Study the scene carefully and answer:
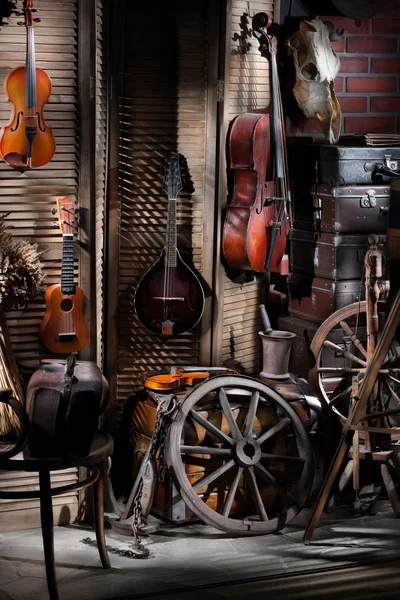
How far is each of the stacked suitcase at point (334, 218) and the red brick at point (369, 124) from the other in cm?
62

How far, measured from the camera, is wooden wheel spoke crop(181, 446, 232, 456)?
4992 mm

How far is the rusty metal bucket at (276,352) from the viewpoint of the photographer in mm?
5355

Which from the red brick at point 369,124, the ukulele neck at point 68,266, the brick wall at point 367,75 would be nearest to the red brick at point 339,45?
the brick wall at point 367,75

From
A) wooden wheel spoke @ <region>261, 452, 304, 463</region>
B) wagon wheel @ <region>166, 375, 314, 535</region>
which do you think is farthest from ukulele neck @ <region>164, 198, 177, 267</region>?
wooden wheel spoke @ <region>261, 452, 304, 463</region>

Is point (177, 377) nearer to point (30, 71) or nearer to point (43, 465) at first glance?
point (43, 465)

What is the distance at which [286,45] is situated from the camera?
5613 mm

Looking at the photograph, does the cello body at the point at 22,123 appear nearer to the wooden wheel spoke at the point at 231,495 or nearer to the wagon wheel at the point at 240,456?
the wagon wheel at the point at 240,456

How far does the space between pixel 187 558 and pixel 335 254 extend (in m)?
1.73

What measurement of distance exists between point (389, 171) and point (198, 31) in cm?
121

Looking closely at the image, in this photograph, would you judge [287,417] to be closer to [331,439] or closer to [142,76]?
[331,439]

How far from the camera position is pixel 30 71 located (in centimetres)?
464

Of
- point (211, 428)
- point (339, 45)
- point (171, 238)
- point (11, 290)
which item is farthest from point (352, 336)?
point (11, 290)

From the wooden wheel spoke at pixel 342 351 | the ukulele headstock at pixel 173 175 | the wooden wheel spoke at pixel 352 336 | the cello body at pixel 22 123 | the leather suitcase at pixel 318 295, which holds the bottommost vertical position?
the wooden wheel spoke at pixel 342 351

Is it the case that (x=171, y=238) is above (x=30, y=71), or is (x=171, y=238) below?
below
